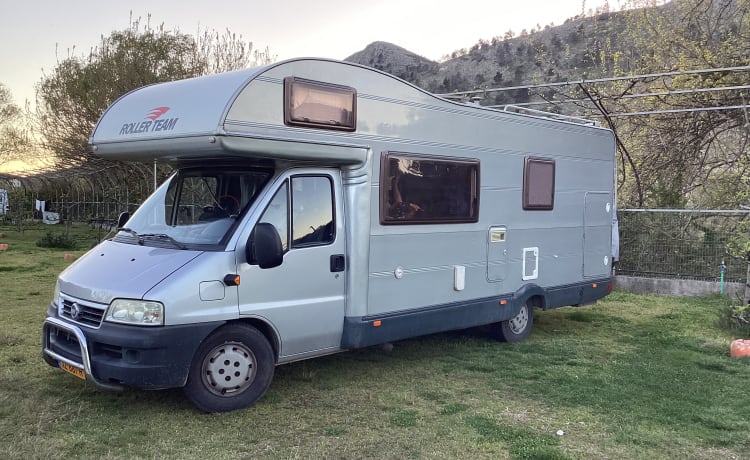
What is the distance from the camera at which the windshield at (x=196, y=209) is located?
5539mm

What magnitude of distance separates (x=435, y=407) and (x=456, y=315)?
1546 millimetres

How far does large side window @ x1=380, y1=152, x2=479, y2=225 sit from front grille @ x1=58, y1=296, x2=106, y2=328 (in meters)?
2.62

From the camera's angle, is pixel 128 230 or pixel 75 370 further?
pixel 128 230

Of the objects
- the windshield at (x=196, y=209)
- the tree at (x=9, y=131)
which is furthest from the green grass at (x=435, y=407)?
the tree at (x=9, y=131)

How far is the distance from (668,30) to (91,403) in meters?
13.8

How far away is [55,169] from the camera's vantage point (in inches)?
1040

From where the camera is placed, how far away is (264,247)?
5.19 meters

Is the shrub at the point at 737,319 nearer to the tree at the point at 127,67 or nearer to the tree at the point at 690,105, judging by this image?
the tree at the point at 690,105

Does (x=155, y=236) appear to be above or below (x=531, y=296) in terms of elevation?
above

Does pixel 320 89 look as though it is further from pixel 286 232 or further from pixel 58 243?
pixel 58 243

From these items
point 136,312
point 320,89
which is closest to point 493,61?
point 320,89

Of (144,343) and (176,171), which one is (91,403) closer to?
(144,343)

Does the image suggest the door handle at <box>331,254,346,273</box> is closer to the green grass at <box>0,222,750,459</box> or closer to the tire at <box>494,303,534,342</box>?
the green grass at <box>0,222,750,459</box>

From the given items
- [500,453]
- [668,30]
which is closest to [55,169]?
[668,30]
